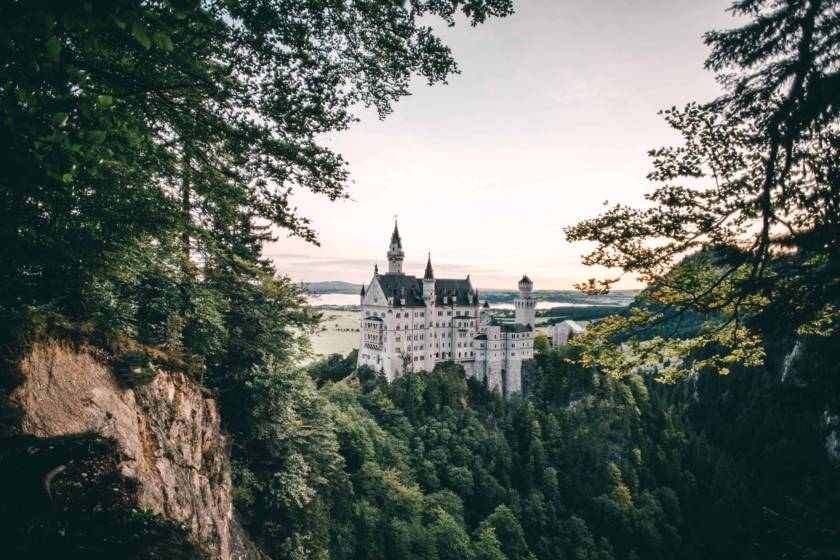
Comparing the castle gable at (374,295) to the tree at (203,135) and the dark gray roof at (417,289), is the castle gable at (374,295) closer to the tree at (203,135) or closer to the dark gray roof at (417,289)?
the dark gray roof at (417,289)

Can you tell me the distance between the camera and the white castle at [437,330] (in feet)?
251

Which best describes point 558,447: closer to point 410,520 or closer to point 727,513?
point 727,513

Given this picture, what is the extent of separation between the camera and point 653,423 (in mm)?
→ 90438

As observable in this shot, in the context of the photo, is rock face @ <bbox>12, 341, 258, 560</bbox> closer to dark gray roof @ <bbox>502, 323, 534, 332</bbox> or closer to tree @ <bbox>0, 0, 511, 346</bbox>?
tree @ <bbox>0, 0, 511, 346</bbox>

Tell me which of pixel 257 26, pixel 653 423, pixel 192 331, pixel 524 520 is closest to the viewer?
pixel 257 26

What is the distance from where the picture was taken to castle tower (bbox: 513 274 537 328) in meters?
84.8

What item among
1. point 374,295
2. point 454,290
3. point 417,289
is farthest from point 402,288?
point 454,290

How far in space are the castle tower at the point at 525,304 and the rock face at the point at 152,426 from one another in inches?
2862

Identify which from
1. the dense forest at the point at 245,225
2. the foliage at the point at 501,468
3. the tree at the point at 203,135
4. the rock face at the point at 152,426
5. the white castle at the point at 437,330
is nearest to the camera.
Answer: the dense forest at the point at 245,225

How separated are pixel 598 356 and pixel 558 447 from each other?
74.1m

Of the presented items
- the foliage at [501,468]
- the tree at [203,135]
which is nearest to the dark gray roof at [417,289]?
the foliage at [501,468]

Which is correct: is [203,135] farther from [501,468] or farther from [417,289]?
[417,289]

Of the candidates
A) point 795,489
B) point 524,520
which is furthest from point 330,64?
point 795,489

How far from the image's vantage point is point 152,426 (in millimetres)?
12344
